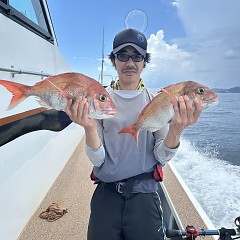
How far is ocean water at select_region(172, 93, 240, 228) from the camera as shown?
350 centimetres

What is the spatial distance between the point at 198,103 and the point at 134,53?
432 millimetres

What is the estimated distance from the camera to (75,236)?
76.7 inches

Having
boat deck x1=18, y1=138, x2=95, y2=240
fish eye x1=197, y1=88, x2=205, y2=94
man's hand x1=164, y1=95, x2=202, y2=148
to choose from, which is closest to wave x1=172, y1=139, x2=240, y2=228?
boat deck x1=18, y1=138, x2=95, y2=240

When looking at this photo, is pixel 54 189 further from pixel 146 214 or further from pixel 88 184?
pixel 146 214

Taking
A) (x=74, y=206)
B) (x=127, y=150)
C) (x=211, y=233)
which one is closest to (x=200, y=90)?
(x=127, y=150)

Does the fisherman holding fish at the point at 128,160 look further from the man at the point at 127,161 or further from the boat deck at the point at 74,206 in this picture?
the boat deck at the point at 74,206

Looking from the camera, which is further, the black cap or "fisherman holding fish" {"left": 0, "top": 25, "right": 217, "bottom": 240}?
the black cap

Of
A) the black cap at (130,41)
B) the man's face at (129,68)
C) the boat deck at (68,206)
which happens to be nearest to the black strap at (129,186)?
the man's face at (129,68)

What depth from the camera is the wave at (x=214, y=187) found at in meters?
3.34

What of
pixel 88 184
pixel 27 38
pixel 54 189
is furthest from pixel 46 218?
pixel 27 38

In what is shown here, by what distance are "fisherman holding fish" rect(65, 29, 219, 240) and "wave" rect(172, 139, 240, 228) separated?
2.15m

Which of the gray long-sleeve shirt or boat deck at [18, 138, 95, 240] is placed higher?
the gray long-sleeve shirt

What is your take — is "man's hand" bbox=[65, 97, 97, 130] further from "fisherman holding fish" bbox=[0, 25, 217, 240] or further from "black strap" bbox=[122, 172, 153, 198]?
"black strap" bbox=[122, 172, 153, 198]

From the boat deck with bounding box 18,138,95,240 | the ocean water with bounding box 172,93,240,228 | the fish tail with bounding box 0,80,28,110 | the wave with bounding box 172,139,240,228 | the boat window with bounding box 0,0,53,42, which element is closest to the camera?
the fish tail with bounding box 0,80,28,110
